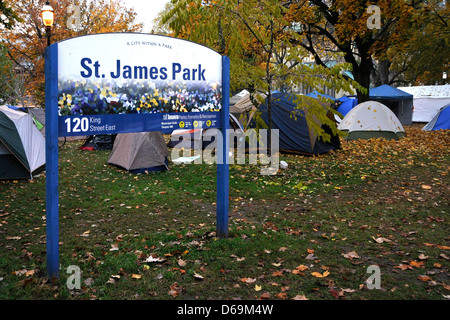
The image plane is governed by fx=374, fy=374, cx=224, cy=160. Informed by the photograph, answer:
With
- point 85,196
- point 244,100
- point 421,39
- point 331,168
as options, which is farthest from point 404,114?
point 85,196

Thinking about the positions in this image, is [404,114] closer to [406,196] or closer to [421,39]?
[421,39]

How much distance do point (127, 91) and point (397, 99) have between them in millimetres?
27936

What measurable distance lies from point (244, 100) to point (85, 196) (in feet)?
30.8

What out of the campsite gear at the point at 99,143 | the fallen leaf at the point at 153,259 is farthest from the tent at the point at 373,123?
the fallen leaf at the point at 153,259

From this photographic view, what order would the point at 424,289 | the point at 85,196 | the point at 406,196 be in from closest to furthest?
the point at 424,289
the point at 406,196
the point at 85,196

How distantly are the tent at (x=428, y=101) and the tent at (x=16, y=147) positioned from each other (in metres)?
29.3

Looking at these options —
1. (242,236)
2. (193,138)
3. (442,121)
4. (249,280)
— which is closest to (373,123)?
(442,121)

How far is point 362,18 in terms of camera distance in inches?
613

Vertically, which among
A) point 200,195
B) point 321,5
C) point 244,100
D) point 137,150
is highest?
point 321,5

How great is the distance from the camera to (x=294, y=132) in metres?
13.1

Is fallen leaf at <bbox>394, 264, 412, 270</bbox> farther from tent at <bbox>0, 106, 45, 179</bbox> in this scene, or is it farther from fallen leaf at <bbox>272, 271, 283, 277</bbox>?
tent at <bbox>0, 106, 45, 179</bbox>

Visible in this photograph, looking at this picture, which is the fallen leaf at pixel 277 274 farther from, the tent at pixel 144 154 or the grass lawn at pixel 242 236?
the tent at pixel 144 154

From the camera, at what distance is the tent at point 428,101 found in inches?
1169

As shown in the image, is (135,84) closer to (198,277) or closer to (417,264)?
(198,277)
